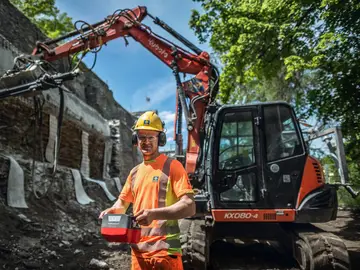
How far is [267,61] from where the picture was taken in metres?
8.91

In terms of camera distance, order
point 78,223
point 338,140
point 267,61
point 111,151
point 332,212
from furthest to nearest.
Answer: point 111,151, point 267,61, point 78,223, point 338,140, point 332,212

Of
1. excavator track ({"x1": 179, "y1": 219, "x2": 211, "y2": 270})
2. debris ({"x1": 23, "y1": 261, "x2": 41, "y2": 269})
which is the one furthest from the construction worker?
debris ({"x1": 23, "y1": 261, "x2": 41, "y2": 269})

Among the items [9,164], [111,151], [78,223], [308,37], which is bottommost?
[78,223]

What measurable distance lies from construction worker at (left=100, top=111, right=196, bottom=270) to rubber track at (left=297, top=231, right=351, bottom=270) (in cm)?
257

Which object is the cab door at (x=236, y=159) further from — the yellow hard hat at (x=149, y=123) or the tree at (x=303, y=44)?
the tree at (x=303, y=44)

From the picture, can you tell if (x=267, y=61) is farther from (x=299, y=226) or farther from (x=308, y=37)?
(x=299, y=226)

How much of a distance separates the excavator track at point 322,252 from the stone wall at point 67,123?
4286 mm

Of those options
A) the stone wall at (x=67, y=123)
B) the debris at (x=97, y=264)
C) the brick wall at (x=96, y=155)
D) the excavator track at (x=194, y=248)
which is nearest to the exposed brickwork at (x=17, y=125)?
the stone wall at (x=67, y=123)

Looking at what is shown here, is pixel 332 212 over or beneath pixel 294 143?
beneath

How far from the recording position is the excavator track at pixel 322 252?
12.2 ft

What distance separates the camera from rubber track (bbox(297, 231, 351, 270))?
3.71m

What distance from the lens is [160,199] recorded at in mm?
1855

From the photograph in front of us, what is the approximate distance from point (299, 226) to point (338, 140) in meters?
1.37

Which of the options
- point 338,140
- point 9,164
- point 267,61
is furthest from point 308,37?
point 9,164
